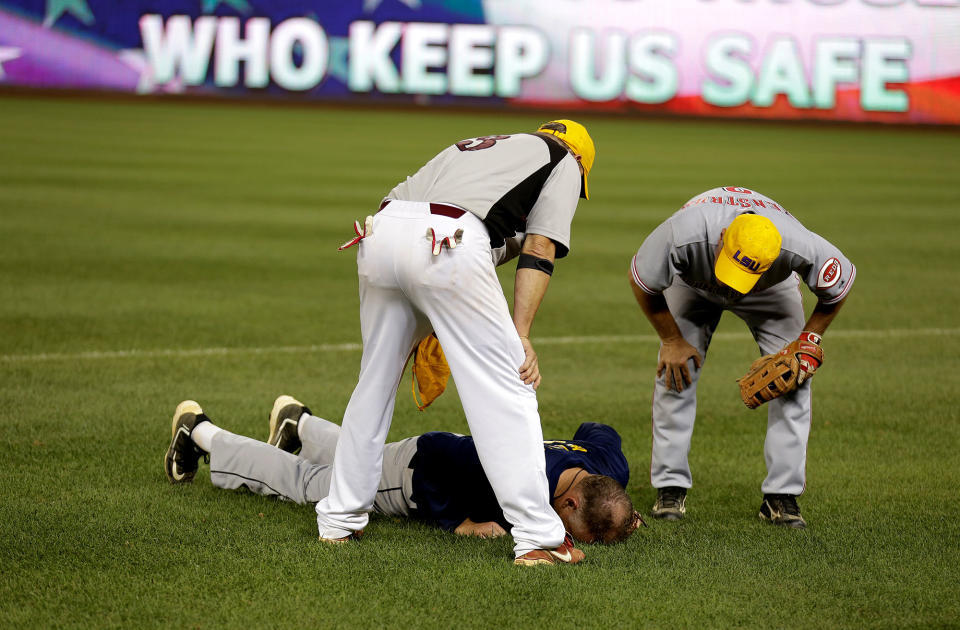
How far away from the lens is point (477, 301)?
435 centimetres

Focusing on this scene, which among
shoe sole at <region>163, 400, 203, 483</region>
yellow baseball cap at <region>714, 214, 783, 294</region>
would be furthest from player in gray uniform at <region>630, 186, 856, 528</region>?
shoe sole at <region>163, 400, 203, 483</region>

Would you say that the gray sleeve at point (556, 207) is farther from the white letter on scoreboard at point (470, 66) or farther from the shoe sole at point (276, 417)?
the white letter on scoreboard at point (470, 66)

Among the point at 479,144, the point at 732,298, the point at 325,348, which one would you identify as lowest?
the point at 325,348

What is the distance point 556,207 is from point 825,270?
1.36 meters

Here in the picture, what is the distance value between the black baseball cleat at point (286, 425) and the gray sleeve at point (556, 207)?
6.33ft

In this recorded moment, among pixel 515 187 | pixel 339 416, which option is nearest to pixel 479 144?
pixel 515 187

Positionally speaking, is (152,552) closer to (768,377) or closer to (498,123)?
(768,377)

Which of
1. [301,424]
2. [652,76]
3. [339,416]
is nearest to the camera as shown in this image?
[301,424]

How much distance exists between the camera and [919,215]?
57.4ft

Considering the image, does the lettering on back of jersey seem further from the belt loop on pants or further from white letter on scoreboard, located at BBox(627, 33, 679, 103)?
white letter on scoreboard, located at BBox(627, 33, 679, 103)

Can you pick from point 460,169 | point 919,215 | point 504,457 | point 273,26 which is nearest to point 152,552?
point 504,457

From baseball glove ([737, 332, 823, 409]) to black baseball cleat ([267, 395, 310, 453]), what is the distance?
7.07 ft

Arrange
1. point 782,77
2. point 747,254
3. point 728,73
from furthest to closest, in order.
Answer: point 728,73, point 782,77, point 747,254

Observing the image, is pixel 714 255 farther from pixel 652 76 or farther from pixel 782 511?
pixel 652 76
